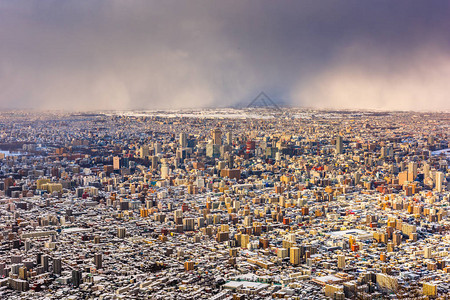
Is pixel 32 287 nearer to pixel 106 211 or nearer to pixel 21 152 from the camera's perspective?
pixel 106 211

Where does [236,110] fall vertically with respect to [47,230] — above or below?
above

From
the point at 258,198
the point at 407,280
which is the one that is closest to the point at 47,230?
the point at 258,198

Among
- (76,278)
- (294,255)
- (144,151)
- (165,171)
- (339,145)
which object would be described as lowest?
(76,278)

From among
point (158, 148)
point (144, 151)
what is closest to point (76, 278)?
point (144, 151)

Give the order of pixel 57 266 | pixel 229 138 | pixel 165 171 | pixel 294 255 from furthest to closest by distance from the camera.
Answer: pixel 229 138 < pixel 165 171 < pixel 294 255 < pixel 57 266

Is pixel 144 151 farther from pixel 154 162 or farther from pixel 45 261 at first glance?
pixel 45 261

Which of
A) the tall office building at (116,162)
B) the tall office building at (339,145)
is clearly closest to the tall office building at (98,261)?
the tall office building at (116,162)

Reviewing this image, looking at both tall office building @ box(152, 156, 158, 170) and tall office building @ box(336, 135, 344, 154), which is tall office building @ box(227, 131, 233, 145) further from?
tall office building @ box(336, 135, 344, 154)
